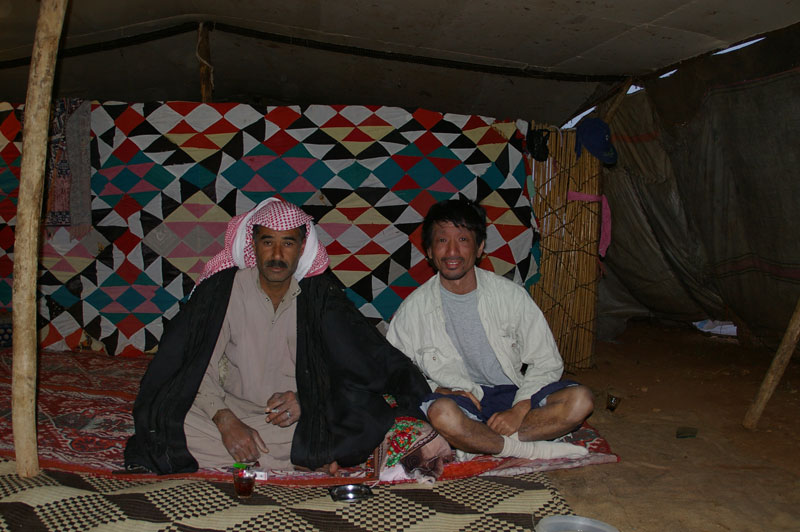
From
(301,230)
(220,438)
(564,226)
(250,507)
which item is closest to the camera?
(250,507)

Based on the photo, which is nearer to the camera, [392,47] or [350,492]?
[350,492]

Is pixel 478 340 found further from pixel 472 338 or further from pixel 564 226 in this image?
pixel 564 226

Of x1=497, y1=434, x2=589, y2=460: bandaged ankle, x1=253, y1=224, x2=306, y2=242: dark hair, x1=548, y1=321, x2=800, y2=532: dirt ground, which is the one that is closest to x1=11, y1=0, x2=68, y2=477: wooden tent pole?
x1=253, y1=224, x2=306, y2=242: dark hair

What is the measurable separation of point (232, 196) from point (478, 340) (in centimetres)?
268

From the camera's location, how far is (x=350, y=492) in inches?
83.8

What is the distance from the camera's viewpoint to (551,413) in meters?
2.53

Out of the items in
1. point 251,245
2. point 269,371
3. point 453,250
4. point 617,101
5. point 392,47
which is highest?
point 392,47

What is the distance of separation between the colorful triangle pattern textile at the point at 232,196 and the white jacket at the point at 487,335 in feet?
5.99

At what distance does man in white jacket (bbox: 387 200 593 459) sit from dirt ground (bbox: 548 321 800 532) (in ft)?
1.00

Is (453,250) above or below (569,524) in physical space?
above

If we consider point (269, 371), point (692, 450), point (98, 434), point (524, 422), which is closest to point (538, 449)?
point (524, 422)

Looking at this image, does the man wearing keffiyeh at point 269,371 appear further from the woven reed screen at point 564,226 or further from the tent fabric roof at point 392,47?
the woven reed screen at point 564,226

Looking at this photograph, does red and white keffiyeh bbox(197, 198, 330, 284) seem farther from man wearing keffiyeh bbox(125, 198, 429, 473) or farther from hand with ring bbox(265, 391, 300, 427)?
hand with ring bbox(265, 391, 300, 427)

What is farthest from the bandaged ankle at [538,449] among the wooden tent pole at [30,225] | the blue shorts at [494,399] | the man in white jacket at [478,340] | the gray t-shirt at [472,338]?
the wooden tent pole at [30,225]
